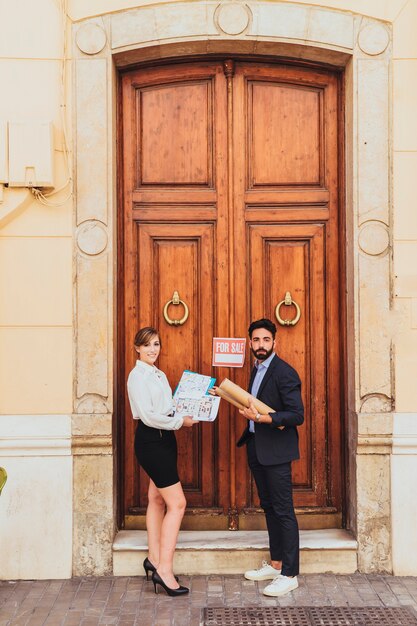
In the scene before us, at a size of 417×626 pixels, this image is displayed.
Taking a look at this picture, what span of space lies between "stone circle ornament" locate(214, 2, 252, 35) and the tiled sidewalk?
4.14 metres

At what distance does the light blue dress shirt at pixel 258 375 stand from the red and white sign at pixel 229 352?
0.32 m

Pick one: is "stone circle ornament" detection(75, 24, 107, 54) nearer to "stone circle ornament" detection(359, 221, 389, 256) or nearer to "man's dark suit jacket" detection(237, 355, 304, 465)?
"stone circle ornament" detection(359, 221, 389, 256)

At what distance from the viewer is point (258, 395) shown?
17.4 feet

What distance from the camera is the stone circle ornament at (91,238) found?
5.62 meters

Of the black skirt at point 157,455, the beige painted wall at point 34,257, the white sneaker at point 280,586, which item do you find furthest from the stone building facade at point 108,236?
the white sneaker at point 280,586

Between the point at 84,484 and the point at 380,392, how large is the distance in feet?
7.70

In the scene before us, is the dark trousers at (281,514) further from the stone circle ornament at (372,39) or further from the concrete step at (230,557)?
the stone circle ornament at (372,39)

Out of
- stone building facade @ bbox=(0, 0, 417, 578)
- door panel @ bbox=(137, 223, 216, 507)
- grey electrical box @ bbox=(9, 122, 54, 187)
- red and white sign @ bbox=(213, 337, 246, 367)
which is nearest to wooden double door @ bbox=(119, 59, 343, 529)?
door panel @ bbox=(137, 223, 216, 507)

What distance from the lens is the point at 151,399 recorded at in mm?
5059

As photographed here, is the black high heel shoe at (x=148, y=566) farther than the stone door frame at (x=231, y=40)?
No

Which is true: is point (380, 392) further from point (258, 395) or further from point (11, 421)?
point (11, 421)

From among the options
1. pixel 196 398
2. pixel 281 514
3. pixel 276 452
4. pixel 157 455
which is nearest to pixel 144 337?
pixel 196 398

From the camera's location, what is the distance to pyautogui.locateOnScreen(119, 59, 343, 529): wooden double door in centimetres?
591

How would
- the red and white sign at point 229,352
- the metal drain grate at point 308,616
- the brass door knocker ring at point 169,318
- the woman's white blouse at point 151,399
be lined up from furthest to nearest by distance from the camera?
1. the brass door knocker ring at point 169,318
2. the red and white sign at point 229,352
3. the woman's white blouse at point 151,399
4. the metal drain grate at point 308,616
